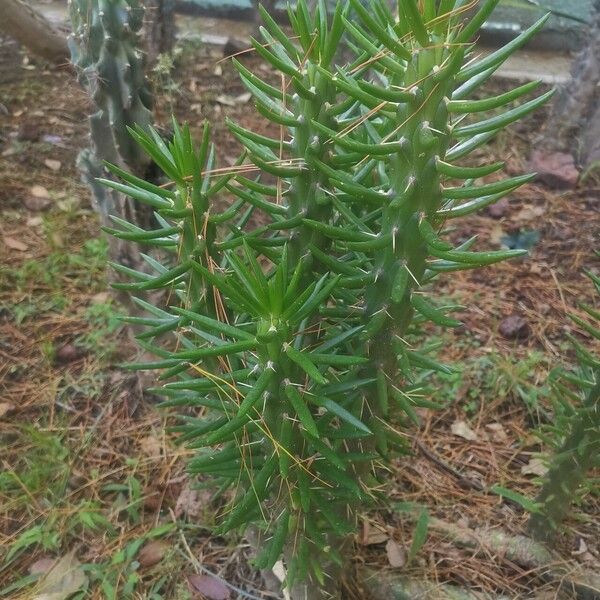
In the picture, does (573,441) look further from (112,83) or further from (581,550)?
(112,83)

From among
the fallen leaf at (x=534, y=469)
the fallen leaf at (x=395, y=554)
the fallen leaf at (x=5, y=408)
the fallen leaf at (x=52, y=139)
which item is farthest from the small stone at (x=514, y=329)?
the fallen leaf at (x=52, y=139)

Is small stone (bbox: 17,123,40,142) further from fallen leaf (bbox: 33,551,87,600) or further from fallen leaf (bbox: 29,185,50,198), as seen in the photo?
fallen leaf (bbox: 33,551,87,600)

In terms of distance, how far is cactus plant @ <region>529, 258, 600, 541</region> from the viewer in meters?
1.20

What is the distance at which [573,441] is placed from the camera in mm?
1289

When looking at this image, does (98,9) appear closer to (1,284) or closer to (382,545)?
(1,284)

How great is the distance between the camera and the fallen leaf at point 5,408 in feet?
6.19

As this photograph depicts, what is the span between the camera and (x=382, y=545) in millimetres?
1544

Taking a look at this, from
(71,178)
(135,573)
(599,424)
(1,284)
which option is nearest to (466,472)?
(599,424)

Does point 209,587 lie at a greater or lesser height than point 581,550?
lesser

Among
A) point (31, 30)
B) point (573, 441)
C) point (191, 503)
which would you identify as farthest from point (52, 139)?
point (573, 441)

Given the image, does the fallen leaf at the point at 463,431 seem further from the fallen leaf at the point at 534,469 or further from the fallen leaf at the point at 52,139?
the fallen leaf at the point at 52,139

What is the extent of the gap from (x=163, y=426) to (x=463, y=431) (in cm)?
89

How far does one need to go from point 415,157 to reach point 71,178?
7.67ft

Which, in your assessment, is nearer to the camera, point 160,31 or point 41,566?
point 41,566
